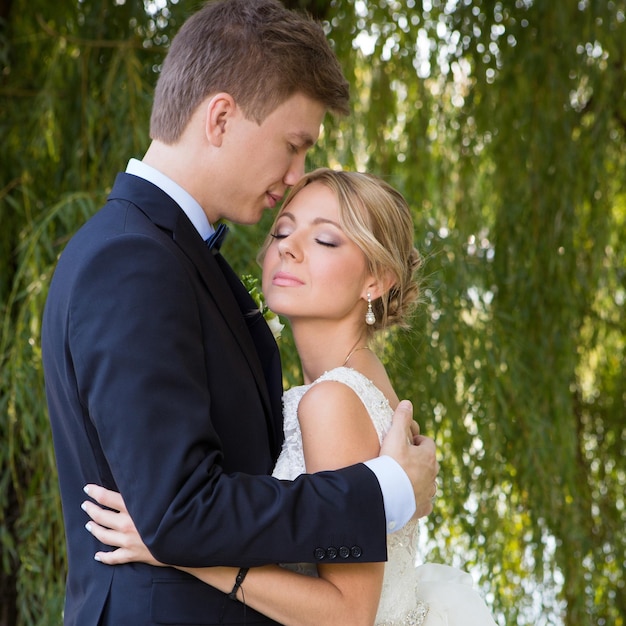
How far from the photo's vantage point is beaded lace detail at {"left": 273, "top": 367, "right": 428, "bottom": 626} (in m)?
1.81

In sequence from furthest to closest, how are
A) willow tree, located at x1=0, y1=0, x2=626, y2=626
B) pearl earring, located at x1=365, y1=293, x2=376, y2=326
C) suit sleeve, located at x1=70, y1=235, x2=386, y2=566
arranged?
willow tree, located at x1=0, y1=0, x2=626, y2=626
pearl earring, located at x1=365, y1=293, x2=376, y2=326
suit sleeve, located at x1=70, y1=235, x2=386, y2=566

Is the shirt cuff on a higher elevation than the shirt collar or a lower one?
lower

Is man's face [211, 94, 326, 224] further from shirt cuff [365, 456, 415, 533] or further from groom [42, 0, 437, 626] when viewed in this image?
shirt cuff [365, 456, 415, 533]

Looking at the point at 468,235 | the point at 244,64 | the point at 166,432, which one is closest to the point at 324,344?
the point at 244,64

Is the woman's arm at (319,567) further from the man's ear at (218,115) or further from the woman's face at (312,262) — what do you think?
the man's ear at (218,115)

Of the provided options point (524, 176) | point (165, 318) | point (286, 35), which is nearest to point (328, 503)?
point (165, 318)

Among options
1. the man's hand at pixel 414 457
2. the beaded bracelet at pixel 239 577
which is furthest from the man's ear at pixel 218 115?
the beaded bracelet at pixel 239 577

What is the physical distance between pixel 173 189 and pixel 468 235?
1814 millimetres

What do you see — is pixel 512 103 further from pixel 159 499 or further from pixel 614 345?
pixel 159 499

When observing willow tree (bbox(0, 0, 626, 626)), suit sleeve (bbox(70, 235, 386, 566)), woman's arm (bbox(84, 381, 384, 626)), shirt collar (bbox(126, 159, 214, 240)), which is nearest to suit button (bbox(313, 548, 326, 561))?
suit sleeve (bbox(70, 235, 386, 566))

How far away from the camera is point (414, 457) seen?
165 centimetres

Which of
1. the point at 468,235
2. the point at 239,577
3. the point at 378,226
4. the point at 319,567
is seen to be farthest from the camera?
the point at 468,235

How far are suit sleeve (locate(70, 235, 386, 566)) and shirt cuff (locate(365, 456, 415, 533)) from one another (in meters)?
0.04

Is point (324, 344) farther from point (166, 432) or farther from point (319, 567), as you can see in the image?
point (166, 432)
